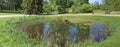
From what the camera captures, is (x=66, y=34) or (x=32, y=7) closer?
(x=66, y=34)

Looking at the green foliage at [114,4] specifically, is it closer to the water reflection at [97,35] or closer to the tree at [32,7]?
the tree at [32,7]

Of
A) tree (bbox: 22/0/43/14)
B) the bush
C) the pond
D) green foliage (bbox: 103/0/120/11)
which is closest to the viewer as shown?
the pond

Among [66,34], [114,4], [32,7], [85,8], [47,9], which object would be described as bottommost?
[85,8]

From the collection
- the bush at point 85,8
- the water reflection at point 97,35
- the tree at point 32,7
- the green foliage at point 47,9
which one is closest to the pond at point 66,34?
the water reflection at point 97,35

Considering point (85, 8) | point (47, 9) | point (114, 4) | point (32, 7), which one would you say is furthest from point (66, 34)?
point (85, 8)

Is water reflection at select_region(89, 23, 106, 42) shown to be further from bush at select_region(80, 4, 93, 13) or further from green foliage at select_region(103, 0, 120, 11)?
bush at select_region(80, 4, 93, 13)

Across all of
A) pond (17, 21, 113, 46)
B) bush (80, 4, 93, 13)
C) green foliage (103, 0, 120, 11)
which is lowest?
bush (80, 4, 93, 13)

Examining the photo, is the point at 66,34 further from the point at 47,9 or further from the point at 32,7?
the point at 47,9

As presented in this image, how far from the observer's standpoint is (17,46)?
12633 mm

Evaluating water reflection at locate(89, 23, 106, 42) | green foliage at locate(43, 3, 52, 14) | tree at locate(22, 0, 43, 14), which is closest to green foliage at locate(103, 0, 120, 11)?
tree at locate(22, 0, 43, 14)

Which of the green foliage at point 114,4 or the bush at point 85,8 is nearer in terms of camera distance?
the green foliage at point 114,4

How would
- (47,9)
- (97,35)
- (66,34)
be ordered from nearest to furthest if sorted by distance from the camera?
(97,35) → (66,34) → (47,9)

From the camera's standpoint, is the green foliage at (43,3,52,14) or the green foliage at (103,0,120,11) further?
the green foliage at (43,3,52,14)

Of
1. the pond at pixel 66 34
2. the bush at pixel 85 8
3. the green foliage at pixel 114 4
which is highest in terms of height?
the pond at pixel 66 34
